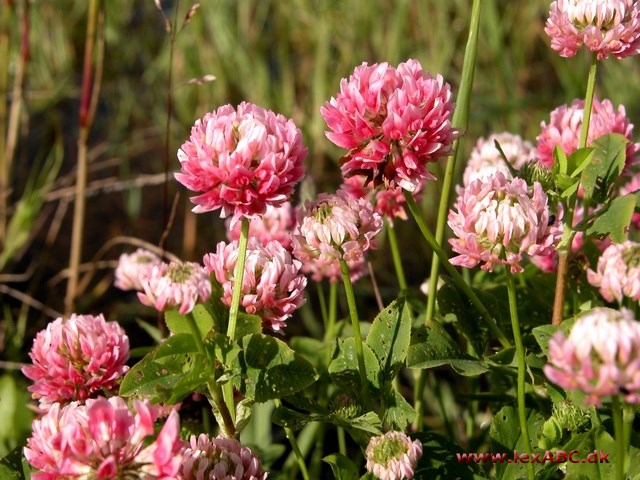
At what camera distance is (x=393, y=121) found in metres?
0.96

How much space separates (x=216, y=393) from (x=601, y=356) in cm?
43

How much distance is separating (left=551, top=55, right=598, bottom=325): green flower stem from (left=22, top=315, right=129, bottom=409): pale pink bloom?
0.55 m

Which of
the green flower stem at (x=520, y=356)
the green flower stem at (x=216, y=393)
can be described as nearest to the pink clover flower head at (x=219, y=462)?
the green flower stem at (x=216, y=393)

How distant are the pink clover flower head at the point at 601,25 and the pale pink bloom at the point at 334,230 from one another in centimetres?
34

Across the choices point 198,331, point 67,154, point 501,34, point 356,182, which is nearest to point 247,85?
point 67,154

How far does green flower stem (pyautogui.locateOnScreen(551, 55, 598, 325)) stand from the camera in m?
1.10

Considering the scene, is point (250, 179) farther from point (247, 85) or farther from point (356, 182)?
point (247, 85)

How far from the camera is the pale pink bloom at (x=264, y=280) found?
1.04 meters

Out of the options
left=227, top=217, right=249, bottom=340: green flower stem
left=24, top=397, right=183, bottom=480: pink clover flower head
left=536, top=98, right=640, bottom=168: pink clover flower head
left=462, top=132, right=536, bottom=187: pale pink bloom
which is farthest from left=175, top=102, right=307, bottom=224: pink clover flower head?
left=462, top=132, right=536, bottom=187: pale pink bloom

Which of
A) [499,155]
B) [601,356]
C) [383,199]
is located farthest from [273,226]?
[601,356]

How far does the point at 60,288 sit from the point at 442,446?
64.9 inches

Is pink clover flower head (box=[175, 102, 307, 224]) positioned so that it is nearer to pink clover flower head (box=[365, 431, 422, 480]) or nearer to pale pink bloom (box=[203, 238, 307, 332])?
pale pink bloom (box=[203, 238, 307, 332])

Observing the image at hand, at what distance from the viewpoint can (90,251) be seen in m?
2.67

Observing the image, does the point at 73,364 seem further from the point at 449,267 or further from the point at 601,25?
the point at 601,25
